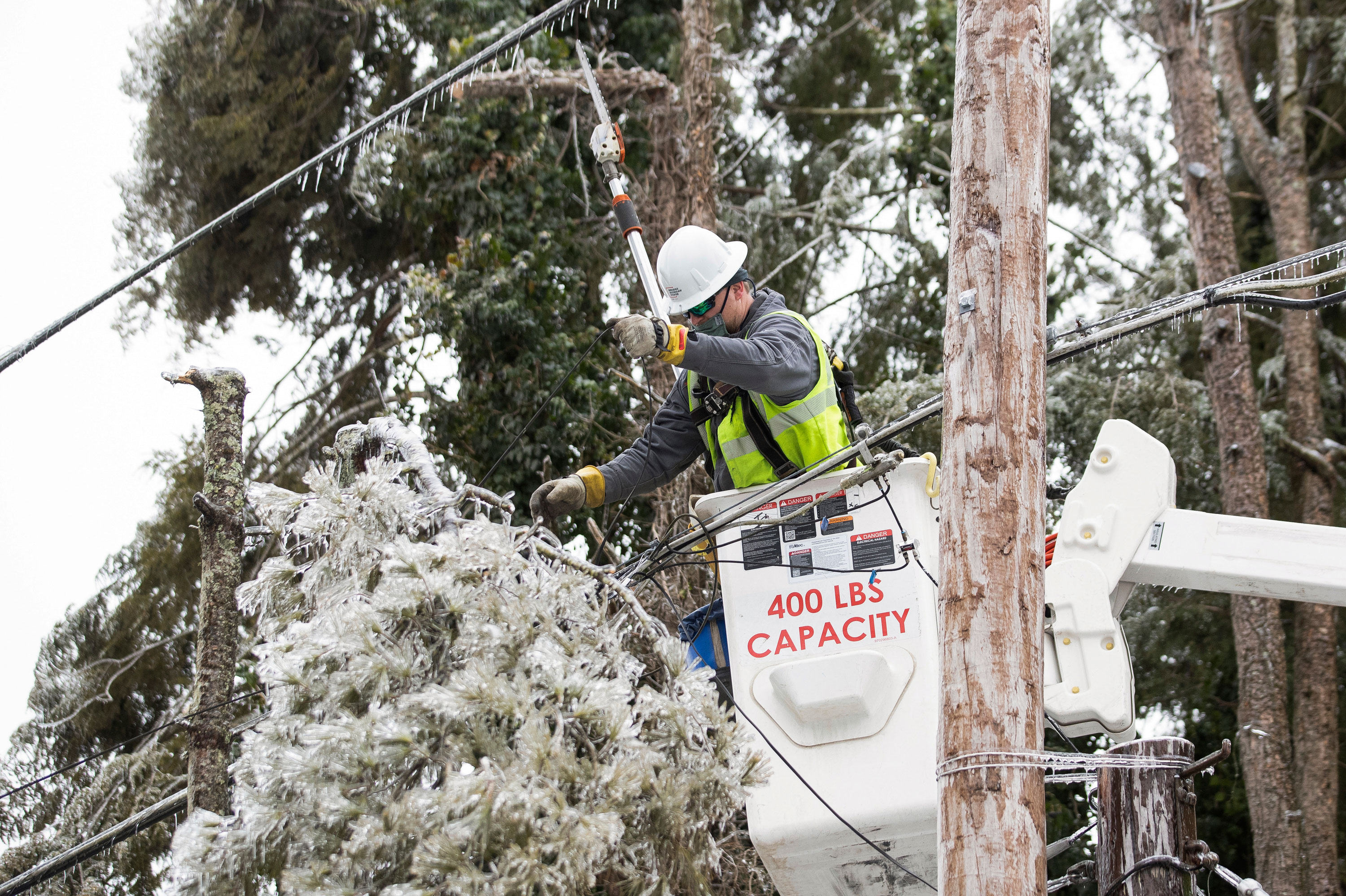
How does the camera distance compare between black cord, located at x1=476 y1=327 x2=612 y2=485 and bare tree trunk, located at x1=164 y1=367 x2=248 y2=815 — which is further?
black cord, located at x1=476 y1=327 x2=612 y2=485

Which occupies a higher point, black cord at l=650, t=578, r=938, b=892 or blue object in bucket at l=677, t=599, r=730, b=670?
blue object in bucket at l=677, t=599, r=730, b=670

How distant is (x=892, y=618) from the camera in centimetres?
412

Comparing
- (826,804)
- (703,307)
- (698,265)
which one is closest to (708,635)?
(826,804)

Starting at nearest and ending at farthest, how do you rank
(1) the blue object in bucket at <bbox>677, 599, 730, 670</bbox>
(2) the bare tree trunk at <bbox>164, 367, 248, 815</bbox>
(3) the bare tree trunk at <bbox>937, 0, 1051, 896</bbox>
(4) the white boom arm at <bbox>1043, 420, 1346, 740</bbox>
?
(3) the bare tree trunk at <bbox>937, 0, 1051, 896</bbox>
(4) the white boom arm at <bbox>1043, 420, 1346, 740</bbox>
(2) the bare tree trunk at <bbox>164, 367, 248, 815</bbox>
(1) the blue object in bucket at <bbox>677, 599, 730, 670</bbox>

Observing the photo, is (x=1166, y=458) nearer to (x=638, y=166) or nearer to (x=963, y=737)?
(x=963, y=737)

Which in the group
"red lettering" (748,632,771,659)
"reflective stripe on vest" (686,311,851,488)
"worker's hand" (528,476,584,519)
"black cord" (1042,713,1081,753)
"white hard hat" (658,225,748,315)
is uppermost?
"white hard hat" (658,225,748,315)

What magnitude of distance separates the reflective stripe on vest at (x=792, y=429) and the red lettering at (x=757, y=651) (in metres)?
0.65

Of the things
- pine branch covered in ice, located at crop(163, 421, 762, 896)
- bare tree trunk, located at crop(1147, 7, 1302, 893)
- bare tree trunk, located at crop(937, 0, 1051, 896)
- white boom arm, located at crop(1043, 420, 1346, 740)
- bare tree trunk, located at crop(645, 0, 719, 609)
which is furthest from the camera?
bare tree trunk, located at crop(645, 0, 719, 609)

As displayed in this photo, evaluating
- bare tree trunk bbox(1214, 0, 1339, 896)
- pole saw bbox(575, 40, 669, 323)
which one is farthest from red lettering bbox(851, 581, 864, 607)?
bare tree trunk bbox(1214, 0, 1339, 896)

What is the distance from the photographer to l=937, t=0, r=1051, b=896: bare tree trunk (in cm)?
315

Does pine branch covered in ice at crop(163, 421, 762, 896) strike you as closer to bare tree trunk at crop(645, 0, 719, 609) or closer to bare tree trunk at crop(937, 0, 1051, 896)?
bare tree trunk at crop(937, 0, 1051, 896)

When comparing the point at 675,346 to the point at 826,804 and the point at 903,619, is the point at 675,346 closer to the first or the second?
the point at 903,619

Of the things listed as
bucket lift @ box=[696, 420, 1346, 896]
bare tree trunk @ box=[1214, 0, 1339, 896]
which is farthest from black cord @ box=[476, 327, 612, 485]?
bare tree trunk @ box=[1214, 0, 1339, 896]

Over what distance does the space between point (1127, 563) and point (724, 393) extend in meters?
1.52
